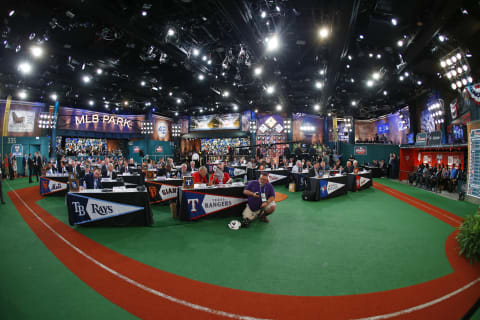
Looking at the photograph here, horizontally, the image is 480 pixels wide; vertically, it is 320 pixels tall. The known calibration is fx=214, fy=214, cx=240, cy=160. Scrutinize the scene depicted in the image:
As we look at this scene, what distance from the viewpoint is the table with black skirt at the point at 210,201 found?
6.48 m

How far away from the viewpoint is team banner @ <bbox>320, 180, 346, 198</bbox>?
952cm

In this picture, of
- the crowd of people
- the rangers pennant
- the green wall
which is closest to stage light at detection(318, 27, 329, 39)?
the rangers pennant

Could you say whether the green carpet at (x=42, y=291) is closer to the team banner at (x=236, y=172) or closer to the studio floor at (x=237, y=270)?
the studio floor at (x=237, y=270)

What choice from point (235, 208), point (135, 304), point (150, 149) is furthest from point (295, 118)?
point (135, 304)

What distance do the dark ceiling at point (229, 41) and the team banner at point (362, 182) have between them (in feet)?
19.6

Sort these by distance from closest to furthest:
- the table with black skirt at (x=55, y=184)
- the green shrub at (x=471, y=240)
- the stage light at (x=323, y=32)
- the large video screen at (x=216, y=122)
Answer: the green shrub at (x=471, y=240) → the stage light at (x=323, y=32) → the table with black skirt at (x=55, y=184) → the large video screen at (x=216, y=122)

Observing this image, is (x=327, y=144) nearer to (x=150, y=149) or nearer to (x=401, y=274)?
(x=150, y=149)

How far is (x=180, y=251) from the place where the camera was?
4.62m

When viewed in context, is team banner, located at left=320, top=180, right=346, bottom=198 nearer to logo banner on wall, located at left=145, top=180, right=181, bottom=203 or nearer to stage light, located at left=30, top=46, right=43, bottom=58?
logo banner on wall, located at left=145, top=180, right=181, bottom=203

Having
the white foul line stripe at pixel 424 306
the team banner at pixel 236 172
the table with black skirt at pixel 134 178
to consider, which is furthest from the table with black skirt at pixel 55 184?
the white foul line stripe at pixel 424 306

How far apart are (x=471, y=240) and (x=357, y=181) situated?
24.9 ft

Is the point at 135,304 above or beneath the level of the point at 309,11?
beneath

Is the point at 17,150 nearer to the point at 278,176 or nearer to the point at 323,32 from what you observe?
the point at 278,176

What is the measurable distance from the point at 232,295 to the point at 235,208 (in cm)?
387
